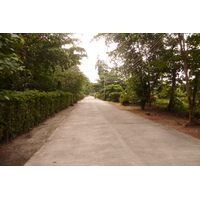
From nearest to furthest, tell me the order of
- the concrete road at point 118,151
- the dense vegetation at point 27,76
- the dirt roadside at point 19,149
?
the dense vegetation at point 27,76 < the concrete road at point 118,151 < the dirt roadside at point 19,149

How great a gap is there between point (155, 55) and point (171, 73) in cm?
222

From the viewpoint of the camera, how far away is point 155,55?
12055 mm

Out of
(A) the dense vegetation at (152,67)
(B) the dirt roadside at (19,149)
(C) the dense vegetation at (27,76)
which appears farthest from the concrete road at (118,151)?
(A) the dense vegetation at (152,67)

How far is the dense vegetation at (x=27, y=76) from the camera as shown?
2145 mm

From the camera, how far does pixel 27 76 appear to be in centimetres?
945

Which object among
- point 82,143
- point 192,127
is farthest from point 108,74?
point 82,143

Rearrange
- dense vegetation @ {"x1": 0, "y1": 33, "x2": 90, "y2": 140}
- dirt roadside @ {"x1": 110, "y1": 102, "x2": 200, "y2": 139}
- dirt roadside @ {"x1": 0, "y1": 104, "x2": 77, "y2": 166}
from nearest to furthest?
dense vegetation @ {"x1": 0, "y1": 33, "x2": 90, "y2": 140}, dirt roadside @ {"x1": 0, "y1": 104, "x2": 77, "y2": 166}, dirt roadside @ {"x1": 110, "y1": 102, "x2": 200, "y2": 139}

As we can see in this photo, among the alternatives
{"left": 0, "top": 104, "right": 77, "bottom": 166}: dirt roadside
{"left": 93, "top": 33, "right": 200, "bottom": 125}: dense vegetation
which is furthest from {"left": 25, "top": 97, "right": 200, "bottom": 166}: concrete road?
{"left": 93, "top": 33, "right": 200, "bottom": 125}: dense vegetation

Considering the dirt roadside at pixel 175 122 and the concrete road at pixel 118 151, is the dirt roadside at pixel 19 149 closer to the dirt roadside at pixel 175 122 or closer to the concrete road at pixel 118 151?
the concrete road at pixel 118 151

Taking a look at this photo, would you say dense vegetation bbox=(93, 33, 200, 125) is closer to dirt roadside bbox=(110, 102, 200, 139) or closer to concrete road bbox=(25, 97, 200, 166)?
dirt roadside bbox=(110, 102, 200, 139)

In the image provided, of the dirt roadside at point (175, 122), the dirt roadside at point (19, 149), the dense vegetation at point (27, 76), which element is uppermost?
the dense vegetation at point (27, 76)

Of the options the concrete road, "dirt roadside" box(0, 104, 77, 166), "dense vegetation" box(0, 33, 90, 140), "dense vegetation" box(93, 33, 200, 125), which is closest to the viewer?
"dense vegetation" box(0, 33, 90, 140)

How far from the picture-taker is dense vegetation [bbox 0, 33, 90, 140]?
7.04ft

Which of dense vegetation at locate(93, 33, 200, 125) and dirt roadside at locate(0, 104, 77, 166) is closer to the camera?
dirt roadside at locate(0, 104, 77, 166)
